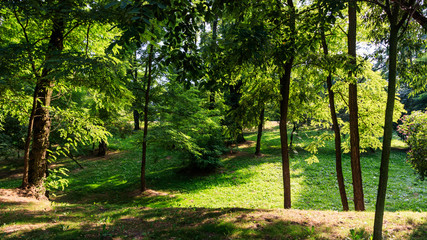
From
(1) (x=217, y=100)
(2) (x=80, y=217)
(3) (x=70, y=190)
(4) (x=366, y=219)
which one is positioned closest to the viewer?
(4) (x=366, y=219)

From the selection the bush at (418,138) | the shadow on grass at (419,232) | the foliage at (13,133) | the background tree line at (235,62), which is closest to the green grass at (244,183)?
the bush at (418,138)

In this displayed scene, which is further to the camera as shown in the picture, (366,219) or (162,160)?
(162,160)

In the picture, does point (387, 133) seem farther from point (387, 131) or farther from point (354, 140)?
point (354, 140)

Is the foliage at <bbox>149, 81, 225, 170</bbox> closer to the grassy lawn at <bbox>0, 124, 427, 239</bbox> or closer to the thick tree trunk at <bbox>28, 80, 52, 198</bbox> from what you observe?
the grassy lawn at <bbox>0, 124, 427, 239</bbox>

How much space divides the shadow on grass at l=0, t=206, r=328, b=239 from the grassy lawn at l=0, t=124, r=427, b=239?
0.02 meters

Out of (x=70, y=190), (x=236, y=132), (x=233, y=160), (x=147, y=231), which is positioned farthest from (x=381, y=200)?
(x=233, y=160)

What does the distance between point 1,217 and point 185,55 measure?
552cm

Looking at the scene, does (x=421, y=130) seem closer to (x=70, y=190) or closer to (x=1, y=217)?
(x=1, y=217)

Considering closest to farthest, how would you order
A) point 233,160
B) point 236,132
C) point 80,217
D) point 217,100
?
point 80,217, point 236,132, point 217,100, point 233,160

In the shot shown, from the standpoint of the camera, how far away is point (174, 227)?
4.59 m

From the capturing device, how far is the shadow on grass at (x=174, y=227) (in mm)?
4062

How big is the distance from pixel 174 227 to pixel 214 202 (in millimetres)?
7140

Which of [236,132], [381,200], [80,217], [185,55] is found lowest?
[80,217]

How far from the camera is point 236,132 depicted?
7730mm
